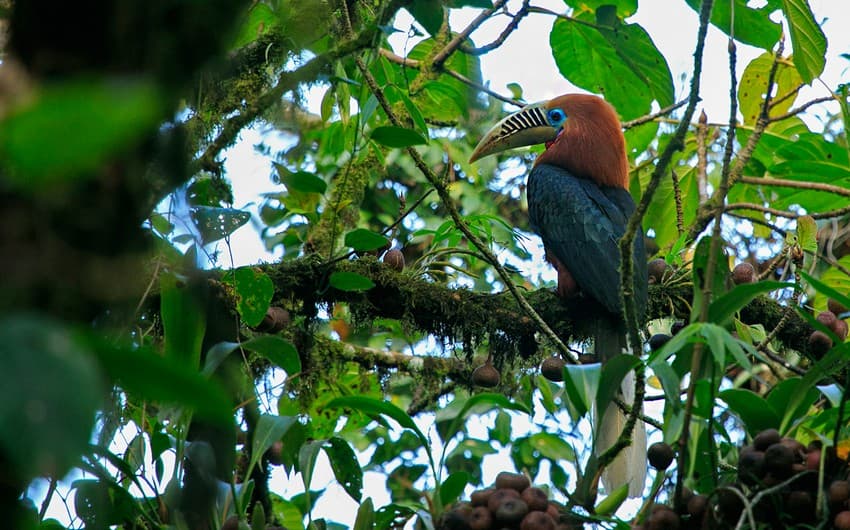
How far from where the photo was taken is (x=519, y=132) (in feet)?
16.4

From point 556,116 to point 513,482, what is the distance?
11.9ft

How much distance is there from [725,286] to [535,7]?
5.93 feet

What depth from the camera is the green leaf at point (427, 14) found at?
2.13m

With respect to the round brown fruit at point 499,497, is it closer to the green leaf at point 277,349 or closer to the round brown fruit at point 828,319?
the green leaf at point 277,349

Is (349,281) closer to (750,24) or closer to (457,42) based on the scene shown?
(457,42)

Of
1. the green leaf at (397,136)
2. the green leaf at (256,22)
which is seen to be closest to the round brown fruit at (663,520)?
the green leaf at (397,136)

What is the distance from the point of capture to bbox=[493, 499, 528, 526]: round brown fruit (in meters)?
1.75

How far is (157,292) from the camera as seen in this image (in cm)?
292

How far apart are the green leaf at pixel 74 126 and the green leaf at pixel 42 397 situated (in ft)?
0.35

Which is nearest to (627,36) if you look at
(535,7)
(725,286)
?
(535,7)

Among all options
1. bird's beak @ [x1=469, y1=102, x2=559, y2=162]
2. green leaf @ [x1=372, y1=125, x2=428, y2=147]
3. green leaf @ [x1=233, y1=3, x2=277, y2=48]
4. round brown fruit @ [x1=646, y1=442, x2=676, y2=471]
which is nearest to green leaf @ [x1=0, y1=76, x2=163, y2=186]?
round brown fruit @ [x1=646, y1=442, x2=676, y2=471]

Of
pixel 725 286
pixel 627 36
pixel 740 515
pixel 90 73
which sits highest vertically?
pixel 627 36

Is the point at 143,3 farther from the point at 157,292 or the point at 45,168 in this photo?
the point at 157,292

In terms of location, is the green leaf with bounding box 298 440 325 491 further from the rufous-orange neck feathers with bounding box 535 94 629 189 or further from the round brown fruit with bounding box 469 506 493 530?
the rufous-orange neck feathers with bounding box 535 94 629 189
